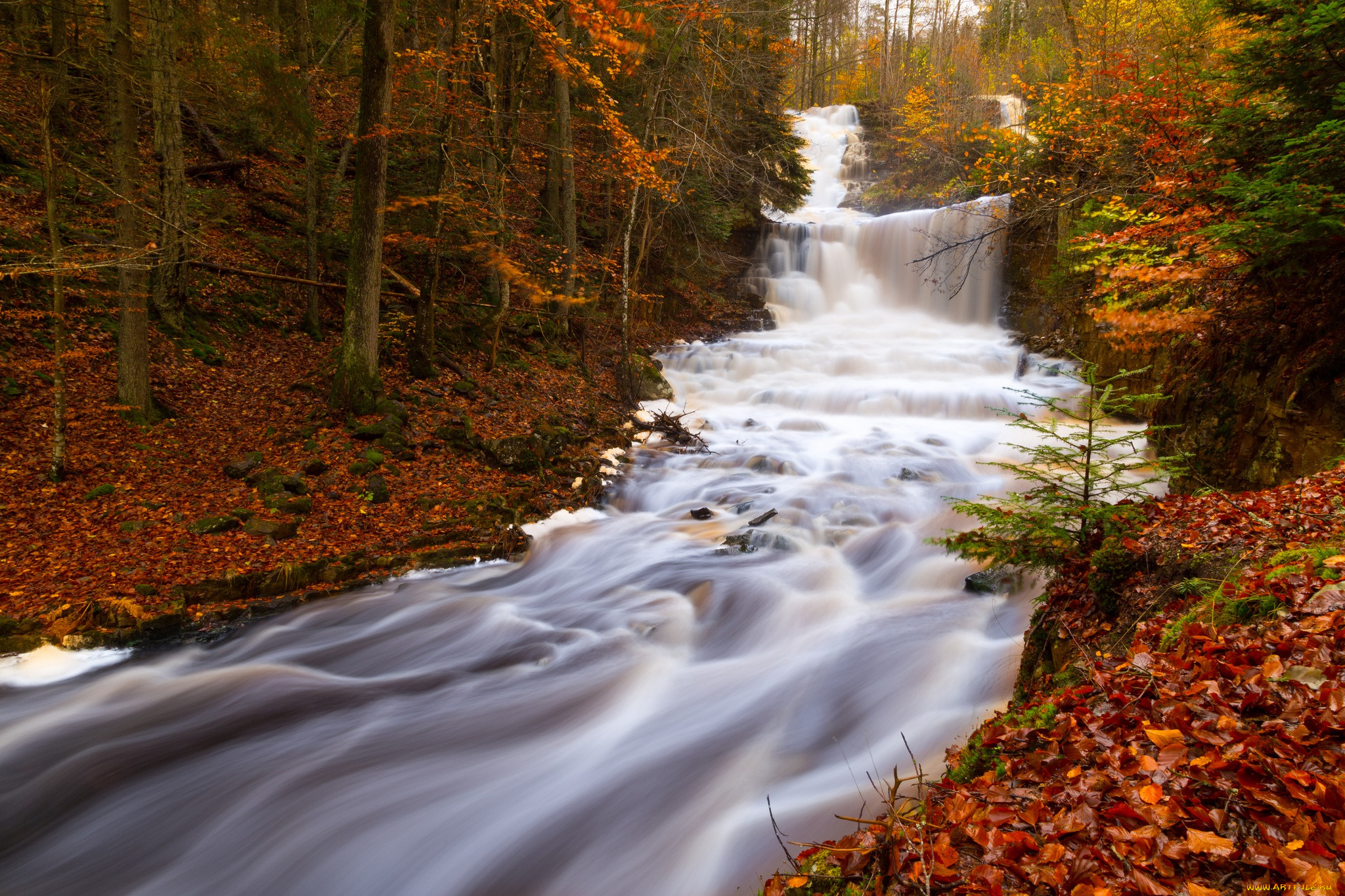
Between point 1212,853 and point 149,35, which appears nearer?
point 1212,853

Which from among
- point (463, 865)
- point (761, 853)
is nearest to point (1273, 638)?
point (761, 853)

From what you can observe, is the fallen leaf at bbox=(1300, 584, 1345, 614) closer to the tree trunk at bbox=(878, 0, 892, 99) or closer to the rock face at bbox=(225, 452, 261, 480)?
the rock face at bbox=(225, 452, 261, 480)

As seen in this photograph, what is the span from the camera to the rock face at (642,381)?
1282cm

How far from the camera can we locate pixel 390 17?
771 cm

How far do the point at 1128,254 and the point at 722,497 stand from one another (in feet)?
19.6

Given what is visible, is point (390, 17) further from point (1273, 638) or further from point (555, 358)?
point (1273, 638)

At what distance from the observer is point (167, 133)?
26.8ft

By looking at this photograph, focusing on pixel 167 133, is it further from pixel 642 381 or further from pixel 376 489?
pixel 642 381

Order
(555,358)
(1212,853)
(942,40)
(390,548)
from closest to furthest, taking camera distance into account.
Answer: (1212,853) < (390,548) < (555,358) < (942,40)

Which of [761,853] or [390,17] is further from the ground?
[390,17]

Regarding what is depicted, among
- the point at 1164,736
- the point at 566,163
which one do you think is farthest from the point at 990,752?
the point at 566,163

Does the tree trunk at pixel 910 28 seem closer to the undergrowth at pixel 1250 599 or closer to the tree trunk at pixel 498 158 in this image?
the tree trunk at pixel 498 158

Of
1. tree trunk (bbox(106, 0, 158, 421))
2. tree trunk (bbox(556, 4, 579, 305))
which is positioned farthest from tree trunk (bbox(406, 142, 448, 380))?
tree trunk (bbox(106, 0, 158, 421))

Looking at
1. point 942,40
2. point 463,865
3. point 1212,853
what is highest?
point 942,40
